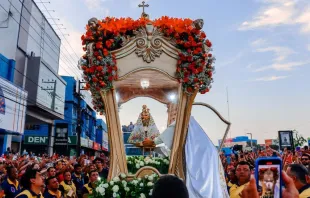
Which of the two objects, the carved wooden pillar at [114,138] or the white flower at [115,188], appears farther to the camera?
the carved wooden pillar at [114,138]

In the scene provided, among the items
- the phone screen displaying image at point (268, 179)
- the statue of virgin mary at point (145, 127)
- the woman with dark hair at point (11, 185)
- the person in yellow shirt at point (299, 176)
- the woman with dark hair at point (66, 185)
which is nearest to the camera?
the phone screen displaying image at point (268, 179)

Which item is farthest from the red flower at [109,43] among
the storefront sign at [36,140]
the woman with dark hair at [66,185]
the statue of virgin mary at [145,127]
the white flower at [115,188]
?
the storefront sign at [36,140]

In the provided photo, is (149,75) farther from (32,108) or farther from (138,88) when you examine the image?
(32,108)

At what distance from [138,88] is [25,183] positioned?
3.15 metres

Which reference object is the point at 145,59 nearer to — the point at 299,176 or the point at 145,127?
the point at 145,127

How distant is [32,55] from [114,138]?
27733mm

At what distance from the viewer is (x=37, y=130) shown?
Answer: 4047 cm

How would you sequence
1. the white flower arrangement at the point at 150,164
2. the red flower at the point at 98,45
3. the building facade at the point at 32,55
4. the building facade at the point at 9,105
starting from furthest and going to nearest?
1. the building facade at the point at 32,55
2. the building facade at the point at 9,105
3. the white flower arrangement at the point at 150,164
4. the red flower at the point at 98,45

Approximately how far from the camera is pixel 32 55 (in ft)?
95.8

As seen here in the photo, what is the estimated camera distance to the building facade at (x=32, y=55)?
83.4ft

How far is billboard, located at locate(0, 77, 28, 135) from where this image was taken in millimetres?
19438

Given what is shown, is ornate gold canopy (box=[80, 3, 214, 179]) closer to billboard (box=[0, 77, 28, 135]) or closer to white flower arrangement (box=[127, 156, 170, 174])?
white flower arrangement (box=[127, 156, 170, 174])

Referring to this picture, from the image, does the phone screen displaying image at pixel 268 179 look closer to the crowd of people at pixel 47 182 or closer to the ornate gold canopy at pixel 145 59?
the ornate gold canopy at pixel 145 59

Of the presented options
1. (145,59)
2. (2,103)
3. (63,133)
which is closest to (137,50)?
(145,59)
